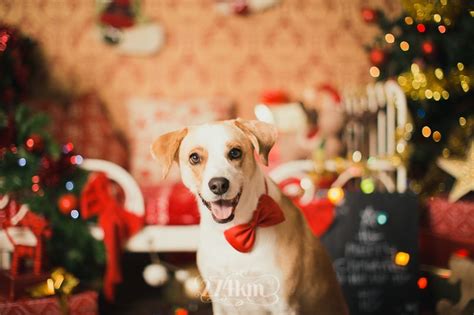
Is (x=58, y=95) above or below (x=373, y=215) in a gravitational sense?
above

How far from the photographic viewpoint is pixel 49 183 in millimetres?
1929

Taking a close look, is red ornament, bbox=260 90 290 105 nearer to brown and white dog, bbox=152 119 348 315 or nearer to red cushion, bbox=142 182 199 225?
red cushion, bbox=142 182 199 225

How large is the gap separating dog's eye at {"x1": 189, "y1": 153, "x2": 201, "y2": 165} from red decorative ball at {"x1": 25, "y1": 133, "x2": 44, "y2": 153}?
1.09m

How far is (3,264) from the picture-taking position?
6.06 feet

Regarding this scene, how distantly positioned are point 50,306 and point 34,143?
70 centimetres

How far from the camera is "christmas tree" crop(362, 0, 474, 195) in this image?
246 centimetres

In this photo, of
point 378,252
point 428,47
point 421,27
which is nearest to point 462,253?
point 378,252

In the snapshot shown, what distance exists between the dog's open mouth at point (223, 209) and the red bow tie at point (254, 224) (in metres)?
0.04

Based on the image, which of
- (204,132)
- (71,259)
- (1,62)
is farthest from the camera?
(1,62)

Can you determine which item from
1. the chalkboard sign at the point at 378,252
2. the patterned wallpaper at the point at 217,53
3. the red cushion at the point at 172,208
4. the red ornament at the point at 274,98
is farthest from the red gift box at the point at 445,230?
the patterned wallpaper at the point at 217,53

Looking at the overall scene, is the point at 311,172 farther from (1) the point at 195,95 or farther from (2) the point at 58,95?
(2) the point at 58,95

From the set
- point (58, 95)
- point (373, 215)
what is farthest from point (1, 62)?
point (373, 215)

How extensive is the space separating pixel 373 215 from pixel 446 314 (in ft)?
1.88

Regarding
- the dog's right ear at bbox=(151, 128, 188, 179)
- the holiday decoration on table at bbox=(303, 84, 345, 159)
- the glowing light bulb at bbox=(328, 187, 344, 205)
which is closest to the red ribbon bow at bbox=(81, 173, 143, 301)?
the dog's right ear at bbox=(151, 128, 188, 179)
